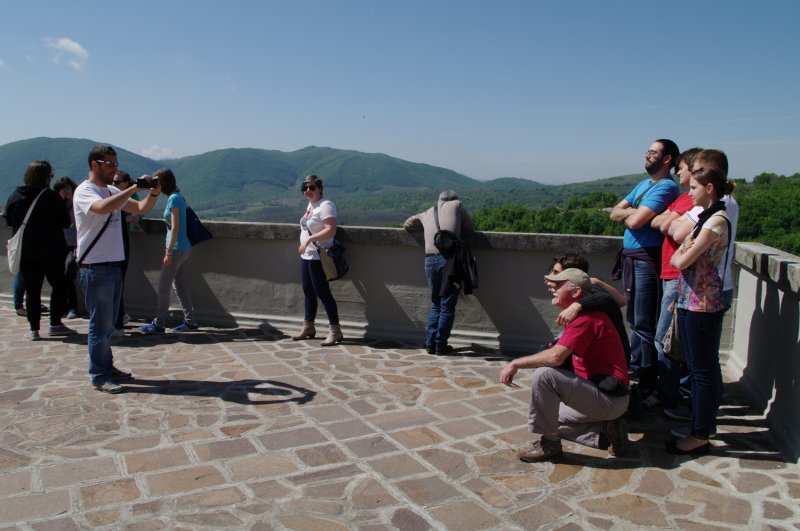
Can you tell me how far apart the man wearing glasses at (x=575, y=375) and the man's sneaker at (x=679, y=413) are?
1.02m

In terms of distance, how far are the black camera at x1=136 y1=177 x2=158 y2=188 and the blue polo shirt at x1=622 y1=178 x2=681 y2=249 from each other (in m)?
3.98

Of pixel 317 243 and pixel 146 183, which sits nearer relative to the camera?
pixel 146 183

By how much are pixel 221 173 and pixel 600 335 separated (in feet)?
248

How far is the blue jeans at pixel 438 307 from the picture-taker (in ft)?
22.7

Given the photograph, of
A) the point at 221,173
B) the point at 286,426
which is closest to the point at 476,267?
the point at 286,426

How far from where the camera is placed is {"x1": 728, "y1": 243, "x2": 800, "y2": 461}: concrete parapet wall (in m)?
4.49

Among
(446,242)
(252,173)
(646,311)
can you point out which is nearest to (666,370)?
(646,311)

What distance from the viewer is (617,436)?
4340mm

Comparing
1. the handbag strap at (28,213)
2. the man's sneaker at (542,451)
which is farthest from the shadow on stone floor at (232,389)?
the handbag strap at (28,213)

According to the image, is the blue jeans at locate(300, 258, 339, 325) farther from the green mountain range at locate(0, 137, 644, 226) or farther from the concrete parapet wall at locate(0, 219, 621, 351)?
the green mountain range at locate(0, 137, 644, 226)

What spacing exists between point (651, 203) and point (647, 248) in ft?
1.22

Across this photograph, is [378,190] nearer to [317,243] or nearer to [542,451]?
[317,243]

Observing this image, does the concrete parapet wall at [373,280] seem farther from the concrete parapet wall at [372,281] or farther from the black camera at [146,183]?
the black camera at [146,183]

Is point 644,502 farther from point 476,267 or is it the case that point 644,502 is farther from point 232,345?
point 232,345
